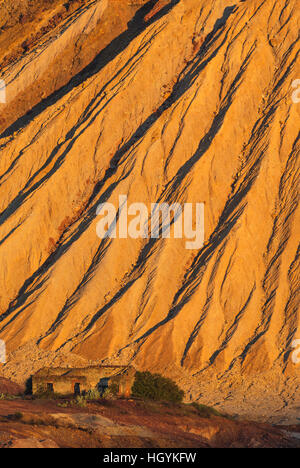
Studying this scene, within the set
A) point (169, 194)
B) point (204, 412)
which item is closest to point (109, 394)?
point (204, 412)

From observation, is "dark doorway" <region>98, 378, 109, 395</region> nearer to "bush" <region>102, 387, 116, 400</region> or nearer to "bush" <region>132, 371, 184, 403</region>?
"bush" <region>102, 387, 116, 400</region>

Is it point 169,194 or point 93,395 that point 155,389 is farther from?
point 169,194

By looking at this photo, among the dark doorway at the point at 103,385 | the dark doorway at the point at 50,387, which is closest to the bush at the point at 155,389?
the dark doorway at the point at 103,385

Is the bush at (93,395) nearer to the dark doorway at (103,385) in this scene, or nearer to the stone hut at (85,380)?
the dark doorway at (103,385)

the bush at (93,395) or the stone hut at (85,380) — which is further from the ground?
the stone hut at (85,380)

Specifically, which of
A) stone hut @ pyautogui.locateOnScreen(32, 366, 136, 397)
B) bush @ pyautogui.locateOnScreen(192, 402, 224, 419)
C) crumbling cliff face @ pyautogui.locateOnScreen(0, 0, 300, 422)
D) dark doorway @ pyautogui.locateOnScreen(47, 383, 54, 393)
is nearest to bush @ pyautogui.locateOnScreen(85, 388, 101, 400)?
stone hut @ pyautogui.locateOnScreen(32, 366, 136, 397)

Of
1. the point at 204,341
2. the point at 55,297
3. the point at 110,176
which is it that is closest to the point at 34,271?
the point at 55,297
